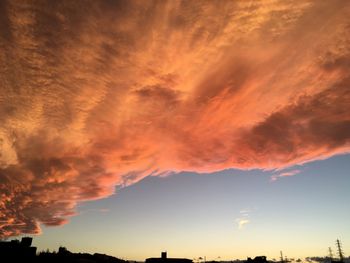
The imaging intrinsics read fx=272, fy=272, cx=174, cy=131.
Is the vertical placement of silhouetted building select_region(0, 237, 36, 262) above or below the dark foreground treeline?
above

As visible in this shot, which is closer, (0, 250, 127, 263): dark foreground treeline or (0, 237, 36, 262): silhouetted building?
(0, 237, 36, 262): silhouetted building

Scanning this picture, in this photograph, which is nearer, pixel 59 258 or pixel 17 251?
pixel 17 251

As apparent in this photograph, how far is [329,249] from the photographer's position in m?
163

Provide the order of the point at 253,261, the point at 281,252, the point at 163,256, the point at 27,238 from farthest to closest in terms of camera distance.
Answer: the point at 281,252 < the point at 253,261 < the point at 163,256 < the point at 27,238

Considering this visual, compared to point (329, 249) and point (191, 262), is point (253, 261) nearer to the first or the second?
point (191, 262)

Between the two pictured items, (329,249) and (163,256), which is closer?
(163,256)

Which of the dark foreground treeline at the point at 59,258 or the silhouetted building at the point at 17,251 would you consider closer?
the silhouetted building at the point at 17,251

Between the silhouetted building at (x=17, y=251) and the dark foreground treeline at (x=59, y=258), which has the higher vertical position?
the silhouetted building at (x=17, y=251)

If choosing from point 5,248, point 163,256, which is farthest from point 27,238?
point 163,256

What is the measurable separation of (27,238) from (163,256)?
13767mm

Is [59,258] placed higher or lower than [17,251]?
lower

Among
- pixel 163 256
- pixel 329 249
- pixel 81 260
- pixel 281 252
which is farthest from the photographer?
pixel 329 249

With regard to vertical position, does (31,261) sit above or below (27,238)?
below

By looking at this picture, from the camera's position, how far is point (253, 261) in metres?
36.2
